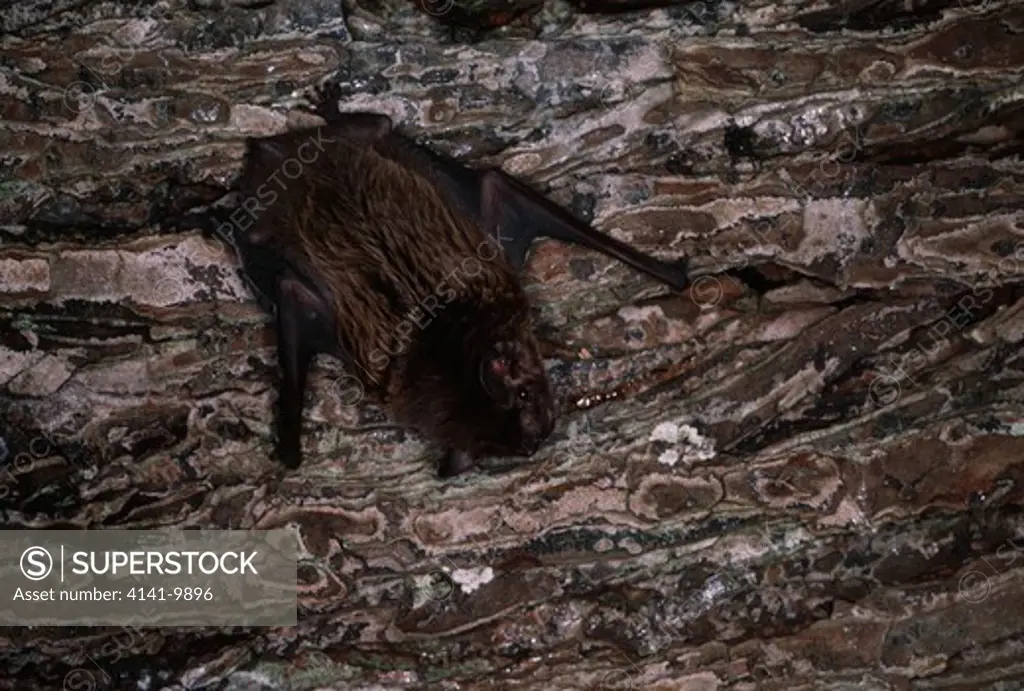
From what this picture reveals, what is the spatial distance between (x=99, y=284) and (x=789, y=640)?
274cm

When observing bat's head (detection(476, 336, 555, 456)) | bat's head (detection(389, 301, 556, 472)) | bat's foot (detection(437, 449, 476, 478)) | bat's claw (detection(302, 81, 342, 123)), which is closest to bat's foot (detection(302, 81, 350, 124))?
bat's claw (detection(302, 81, 342, 123))

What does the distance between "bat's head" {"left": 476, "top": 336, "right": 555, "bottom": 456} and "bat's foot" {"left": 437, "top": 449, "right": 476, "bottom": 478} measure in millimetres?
128

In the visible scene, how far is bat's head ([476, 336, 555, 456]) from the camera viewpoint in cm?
416

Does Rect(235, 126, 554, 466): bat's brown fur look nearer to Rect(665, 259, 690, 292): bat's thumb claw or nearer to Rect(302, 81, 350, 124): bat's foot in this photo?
Rect(302, 81, 350, 124): bat's foot

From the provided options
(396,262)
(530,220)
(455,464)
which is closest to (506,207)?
(530,220)

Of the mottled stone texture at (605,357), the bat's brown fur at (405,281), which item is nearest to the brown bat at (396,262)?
the bat's brown fur at (405,281)

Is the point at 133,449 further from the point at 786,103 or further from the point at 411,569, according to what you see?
the point at 786,103

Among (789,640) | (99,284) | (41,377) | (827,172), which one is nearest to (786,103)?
(827,172)

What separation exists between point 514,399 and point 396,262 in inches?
24.8

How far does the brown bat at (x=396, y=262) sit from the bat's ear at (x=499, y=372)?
2 cm

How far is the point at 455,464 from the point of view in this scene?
14.1 feet

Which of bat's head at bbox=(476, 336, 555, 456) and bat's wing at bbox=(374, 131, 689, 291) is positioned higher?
bat's wing at bbox=(374, 131, 689, 291)

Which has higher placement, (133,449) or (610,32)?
(610,32)

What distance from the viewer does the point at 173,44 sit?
422 cm
